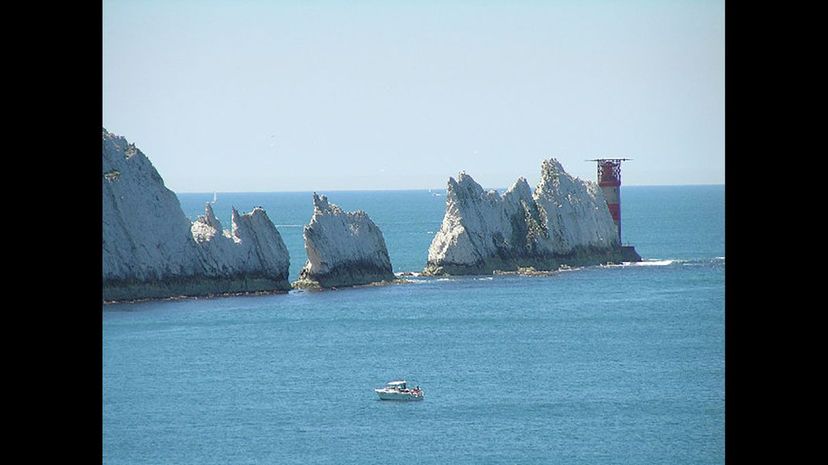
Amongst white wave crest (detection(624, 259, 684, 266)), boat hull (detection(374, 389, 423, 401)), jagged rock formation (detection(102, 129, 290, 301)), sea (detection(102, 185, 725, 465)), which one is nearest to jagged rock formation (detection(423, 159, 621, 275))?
white wave crest (detection(624, 259, 684, 266))

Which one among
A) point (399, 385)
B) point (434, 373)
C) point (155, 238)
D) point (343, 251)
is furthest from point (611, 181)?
point (399, 385)

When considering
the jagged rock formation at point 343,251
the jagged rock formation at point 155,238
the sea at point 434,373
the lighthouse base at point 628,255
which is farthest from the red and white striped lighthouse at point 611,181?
the jagged rock formation at point 155,238

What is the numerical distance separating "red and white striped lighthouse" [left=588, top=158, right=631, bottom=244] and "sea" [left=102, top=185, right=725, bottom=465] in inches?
160

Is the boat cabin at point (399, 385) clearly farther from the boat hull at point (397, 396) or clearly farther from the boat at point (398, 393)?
the boat hull at point (397, 396)

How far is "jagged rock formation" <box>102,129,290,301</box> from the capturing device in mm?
43875

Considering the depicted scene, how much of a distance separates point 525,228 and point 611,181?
600 cm

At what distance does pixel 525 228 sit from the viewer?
180 feet

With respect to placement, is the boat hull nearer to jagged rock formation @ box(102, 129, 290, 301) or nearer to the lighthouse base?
jagged rock formation @ box(102, 129, 290, 301)

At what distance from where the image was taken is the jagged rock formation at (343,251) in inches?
1841

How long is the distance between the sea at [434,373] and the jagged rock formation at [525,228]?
1300mm

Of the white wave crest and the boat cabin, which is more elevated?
the white wave crest

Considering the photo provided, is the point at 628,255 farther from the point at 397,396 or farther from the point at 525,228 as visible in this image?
the point at 397,396
